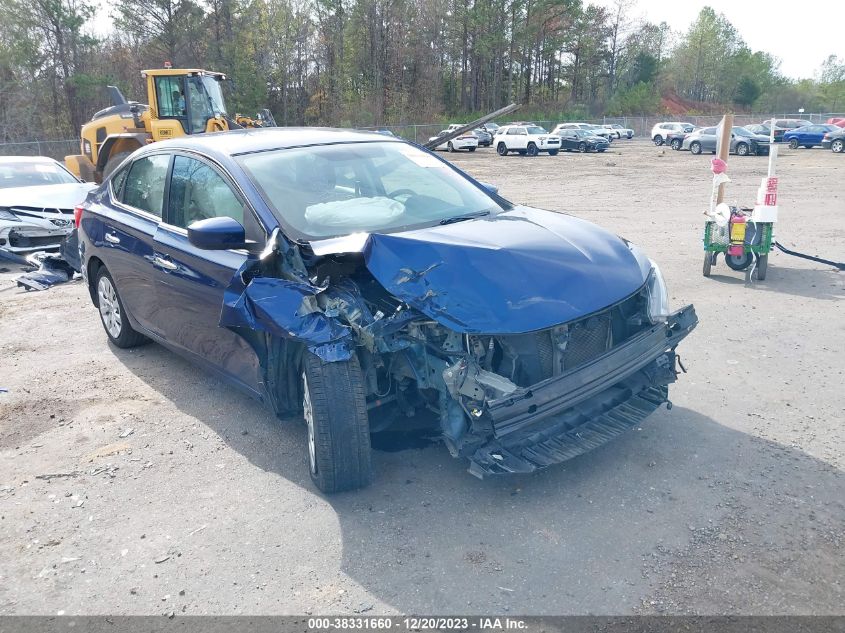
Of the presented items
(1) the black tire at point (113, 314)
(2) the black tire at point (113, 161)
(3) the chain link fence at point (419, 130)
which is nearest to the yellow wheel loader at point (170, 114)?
(2) the black tire at point (113, 161)

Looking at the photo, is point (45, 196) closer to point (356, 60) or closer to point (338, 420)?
point (338, 420)

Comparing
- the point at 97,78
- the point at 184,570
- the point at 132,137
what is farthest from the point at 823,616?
the point at 97,78

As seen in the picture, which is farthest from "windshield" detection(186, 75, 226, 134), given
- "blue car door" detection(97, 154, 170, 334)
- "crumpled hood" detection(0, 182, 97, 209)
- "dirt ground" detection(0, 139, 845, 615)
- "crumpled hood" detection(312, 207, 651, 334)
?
"crumpled hood" detection(312, 207, 651, 334)

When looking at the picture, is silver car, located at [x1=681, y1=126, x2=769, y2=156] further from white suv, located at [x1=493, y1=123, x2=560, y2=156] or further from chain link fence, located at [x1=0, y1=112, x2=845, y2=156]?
white suv, located at [x1=493, y1=123, x2=560, y2=156]

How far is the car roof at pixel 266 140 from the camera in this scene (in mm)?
4770

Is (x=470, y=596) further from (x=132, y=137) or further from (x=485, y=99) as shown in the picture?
(x=485, y=99)

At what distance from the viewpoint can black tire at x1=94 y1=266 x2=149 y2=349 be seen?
19.8 feet

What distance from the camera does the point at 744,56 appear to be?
9881 cm

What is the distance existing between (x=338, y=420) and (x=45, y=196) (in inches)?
371

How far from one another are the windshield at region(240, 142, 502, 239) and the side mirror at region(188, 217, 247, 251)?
0.89ft

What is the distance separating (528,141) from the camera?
124ft

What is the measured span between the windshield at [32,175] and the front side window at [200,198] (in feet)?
26.6

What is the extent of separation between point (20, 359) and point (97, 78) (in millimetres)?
40737

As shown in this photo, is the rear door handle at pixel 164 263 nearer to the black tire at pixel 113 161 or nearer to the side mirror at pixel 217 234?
the side mirror at pixel 217 234
